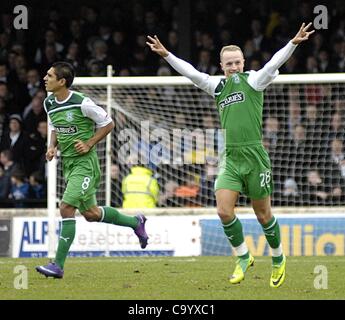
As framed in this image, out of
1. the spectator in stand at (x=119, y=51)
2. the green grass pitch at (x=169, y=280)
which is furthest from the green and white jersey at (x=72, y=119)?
the spectator in stand at (x=119, y=51)

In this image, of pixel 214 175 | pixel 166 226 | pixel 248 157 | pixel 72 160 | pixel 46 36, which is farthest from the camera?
pixel 46 36

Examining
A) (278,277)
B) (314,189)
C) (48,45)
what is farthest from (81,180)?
(48,45)

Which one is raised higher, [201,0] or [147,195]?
[201,0]

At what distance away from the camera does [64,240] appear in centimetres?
1078

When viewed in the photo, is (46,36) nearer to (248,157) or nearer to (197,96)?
(197,96)

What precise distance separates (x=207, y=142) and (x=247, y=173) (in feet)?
22.2

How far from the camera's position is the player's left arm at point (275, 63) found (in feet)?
31.3

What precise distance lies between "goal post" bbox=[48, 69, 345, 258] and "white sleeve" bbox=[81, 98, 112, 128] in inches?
200

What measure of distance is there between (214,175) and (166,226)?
59.5 inches

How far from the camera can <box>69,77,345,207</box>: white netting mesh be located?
16734 mm

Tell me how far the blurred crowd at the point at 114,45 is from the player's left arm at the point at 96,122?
6.38 m

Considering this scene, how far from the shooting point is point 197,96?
17922 mm

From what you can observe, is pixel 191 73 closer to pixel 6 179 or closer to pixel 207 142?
pixel 207 142

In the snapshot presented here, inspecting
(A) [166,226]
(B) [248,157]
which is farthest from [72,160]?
(A) [166,226]
